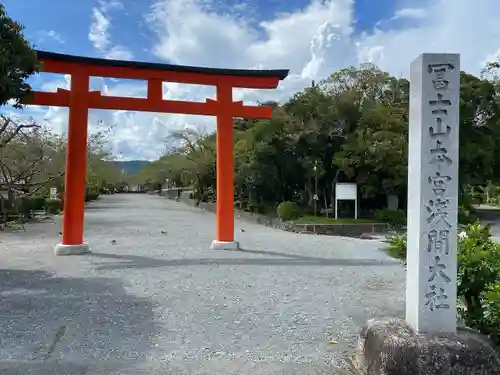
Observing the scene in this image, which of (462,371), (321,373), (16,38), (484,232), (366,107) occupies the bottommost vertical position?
(321,373)

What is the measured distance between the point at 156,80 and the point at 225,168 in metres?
2.44

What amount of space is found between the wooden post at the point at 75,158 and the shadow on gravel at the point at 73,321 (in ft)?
7.92

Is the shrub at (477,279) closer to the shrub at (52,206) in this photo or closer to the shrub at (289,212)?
the shrub at (289,212)

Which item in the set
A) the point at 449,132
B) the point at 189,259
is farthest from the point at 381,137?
the point at 449,132

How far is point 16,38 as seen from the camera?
22.3 ft

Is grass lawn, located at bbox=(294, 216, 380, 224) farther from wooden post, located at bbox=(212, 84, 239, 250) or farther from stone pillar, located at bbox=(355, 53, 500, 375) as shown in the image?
stone pillar, located at bbox=(355, 53, 500, 375)

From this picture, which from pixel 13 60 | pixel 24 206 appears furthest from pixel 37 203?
pixel 13 60

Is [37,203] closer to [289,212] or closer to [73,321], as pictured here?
[289,212]

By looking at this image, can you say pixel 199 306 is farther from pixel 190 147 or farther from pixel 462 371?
pixel 190 147

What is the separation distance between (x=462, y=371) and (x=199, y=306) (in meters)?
3.24

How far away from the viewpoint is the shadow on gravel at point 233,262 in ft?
27.9

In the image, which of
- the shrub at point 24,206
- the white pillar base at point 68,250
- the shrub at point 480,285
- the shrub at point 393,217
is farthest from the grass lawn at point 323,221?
the shrub at point 480,285

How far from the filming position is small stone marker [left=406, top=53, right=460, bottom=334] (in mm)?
3363

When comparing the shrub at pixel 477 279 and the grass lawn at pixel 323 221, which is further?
the grass lawn at pixel 323 221
